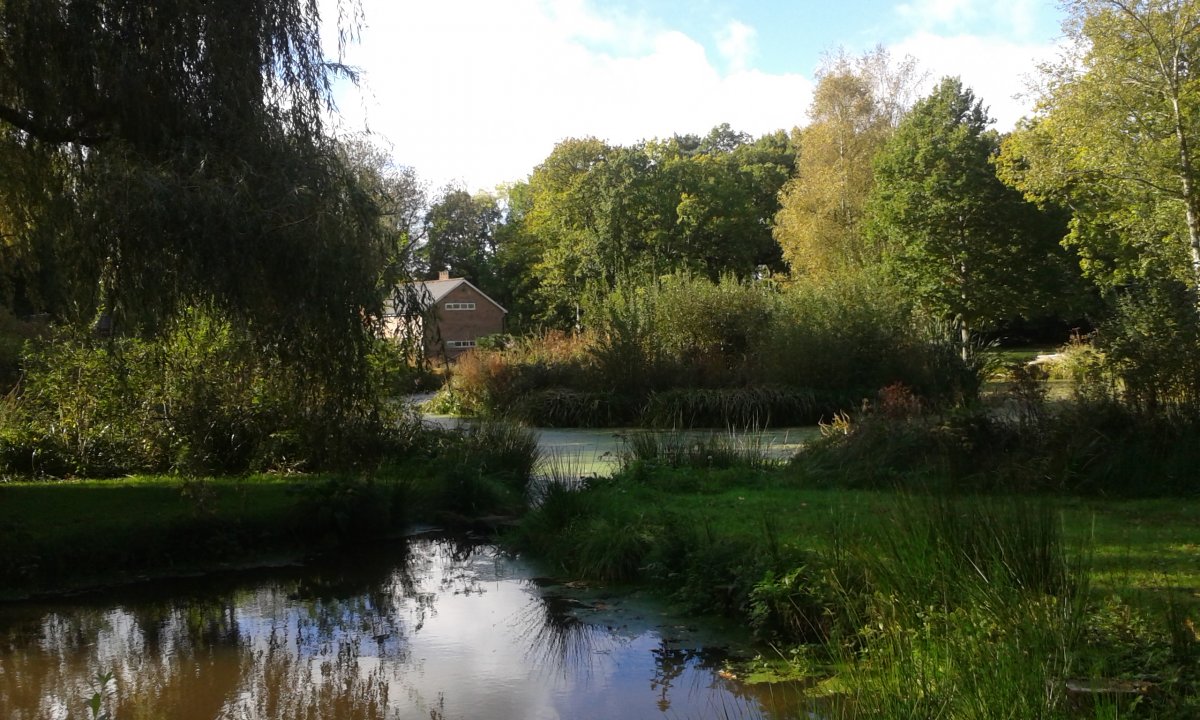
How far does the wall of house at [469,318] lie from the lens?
172 feet

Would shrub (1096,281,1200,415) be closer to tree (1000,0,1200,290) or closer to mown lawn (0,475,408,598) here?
mown lawn (0,475,408,598)

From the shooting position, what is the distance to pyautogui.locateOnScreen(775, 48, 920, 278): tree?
3634cm

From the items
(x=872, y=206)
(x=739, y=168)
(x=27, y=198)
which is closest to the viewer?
(x=27, y=198)

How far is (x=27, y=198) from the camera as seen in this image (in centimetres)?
923

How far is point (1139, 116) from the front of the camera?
22672 mm

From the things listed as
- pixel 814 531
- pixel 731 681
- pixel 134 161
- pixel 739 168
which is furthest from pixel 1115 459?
pixel 739 168

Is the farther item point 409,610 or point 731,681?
point 409,610

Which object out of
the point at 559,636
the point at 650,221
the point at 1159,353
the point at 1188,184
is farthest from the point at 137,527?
the point at 650,221

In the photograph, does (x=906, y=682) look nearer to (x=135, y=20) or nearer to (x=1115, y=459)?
(x=1115, y=459)

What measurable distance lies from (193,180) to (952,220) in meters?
30.7

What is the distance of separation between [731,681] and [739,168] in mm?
46391

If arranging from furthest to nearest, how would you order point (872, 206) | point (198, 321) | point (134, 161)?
point (872, 206)
point (198, 321)
point (134, 161)

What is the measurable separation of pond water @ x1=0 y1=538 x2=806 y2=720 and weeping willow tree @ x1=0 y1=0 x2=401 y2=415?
2010mm

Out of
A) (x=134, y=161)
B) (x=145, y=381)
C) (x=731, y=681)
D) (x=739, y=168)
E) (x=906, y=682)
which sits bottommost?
(x=731, y=681)
